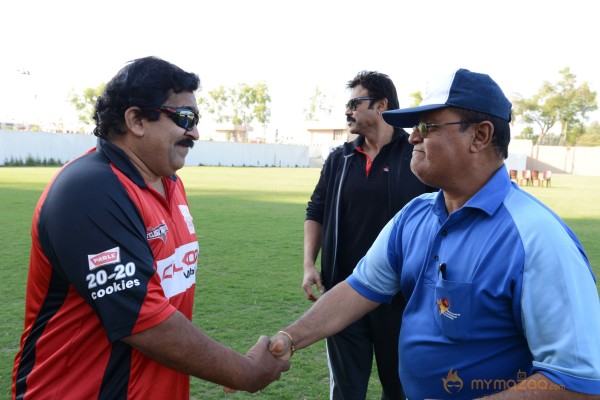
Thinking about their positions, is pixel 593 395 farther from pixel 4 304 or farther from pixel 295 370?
pixel 4 304

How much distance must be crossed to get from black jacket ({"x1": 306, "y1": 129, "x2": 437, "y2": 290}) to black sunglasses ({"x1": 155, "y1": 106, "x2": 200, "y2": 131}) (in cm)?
171

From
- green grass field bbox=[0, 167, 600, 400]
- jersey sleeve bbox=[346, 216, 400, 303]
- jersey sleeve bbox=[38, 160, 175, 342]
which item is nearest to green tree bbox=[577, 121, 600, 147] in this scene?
green grass field bbox=[0, 167, 600, 400]

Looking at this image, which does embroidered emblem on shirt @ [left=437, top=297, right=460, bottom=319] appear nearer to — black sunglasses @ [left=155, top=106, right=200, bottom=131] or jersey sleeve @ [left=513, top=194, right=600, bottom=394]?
jersey sleeve @ [left=513, top=194, right=600, bottom=394]

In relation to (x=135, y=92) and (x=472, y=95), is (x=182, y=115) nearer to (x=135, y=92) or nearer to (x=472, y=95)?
(x=135, y=92)

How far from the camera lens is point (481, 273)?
193cm

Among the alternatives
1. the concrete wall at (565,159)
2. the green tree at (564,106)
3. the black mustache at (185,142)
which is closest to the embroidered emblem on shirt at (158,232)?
the black mustache at (185,142)

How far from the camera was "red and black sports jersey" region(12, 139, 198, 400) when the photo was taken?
1884 millimetres

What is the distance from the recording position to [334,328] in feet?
8.77

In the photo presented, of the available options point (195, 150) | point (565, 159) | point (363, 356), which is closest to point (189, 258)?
point (363, 356)

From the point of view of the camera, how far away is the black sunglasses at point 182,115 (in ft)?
7.62

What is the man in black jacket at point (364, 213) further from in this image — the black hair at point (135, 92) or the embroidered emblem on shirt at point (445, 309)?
the black hair at point (135, 92)

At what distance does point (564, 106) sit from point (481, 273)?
7601 centimetres

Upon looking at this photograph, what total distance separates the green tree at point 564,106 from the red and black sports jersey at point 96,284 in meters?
76.1

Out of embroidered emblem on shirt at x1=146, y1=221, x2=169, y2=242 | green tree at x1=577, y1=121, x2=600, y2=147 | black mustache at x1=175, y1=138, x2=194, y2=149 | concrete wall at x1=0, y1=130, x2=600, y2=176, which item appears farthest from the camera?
green tree at x1=577, y1=121, x2=600, y2=147
